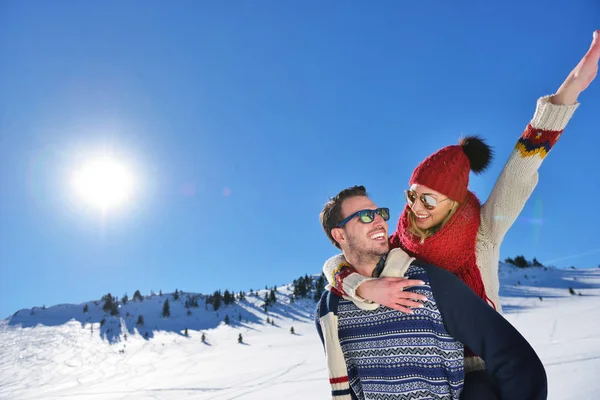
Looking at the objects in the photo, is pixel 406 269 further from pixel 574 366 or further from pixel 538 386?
pixel 574 366

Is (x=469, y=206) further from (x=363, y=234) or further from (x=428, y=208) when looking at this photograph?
(x=363, y=234)

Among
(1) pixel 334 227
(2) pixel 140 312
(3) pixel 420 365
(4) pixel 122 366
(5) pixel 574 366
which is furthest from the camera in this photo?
(2) pixel 140 312

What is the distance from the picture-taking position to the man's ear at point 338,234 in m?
2.79

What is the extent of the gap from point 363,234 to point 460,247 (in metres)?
0.65

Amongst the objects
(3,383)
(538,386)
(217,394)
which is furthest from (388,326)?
(3,383)

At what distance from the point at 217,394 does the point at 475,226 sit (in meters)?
8.63

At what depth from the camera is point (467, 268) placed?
2.35 meters

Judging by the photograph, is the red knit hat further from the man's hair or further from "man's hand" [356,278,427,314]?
"man's hand" [356,278,427,314]

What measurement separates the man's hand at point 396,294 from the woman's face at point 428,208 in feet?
1.54

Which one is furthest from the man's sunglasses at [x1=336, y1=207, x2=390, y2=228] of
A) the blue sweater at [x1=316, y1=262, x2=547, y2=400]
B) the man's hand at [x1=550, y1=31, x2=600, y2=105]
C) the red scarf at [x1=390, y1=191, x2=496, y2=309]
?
the man's hand at [x1=550, y1=31, x2=600, y2=105]

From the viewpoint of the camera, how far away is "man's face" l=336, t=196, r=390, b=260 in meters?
2.55

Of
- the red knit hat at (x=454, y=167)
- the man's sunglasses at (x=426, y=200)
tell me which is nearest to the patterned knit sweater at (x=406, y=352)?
the man's sunglasses at (x=426, y=200)

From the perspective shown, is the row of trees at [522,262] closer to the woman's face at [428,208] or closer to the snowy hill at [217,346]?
the snowy hill at [217,346]

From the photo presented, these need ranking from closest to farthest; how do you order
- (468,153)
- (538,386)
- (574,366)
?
(538,386), (468,153), (574,366)
